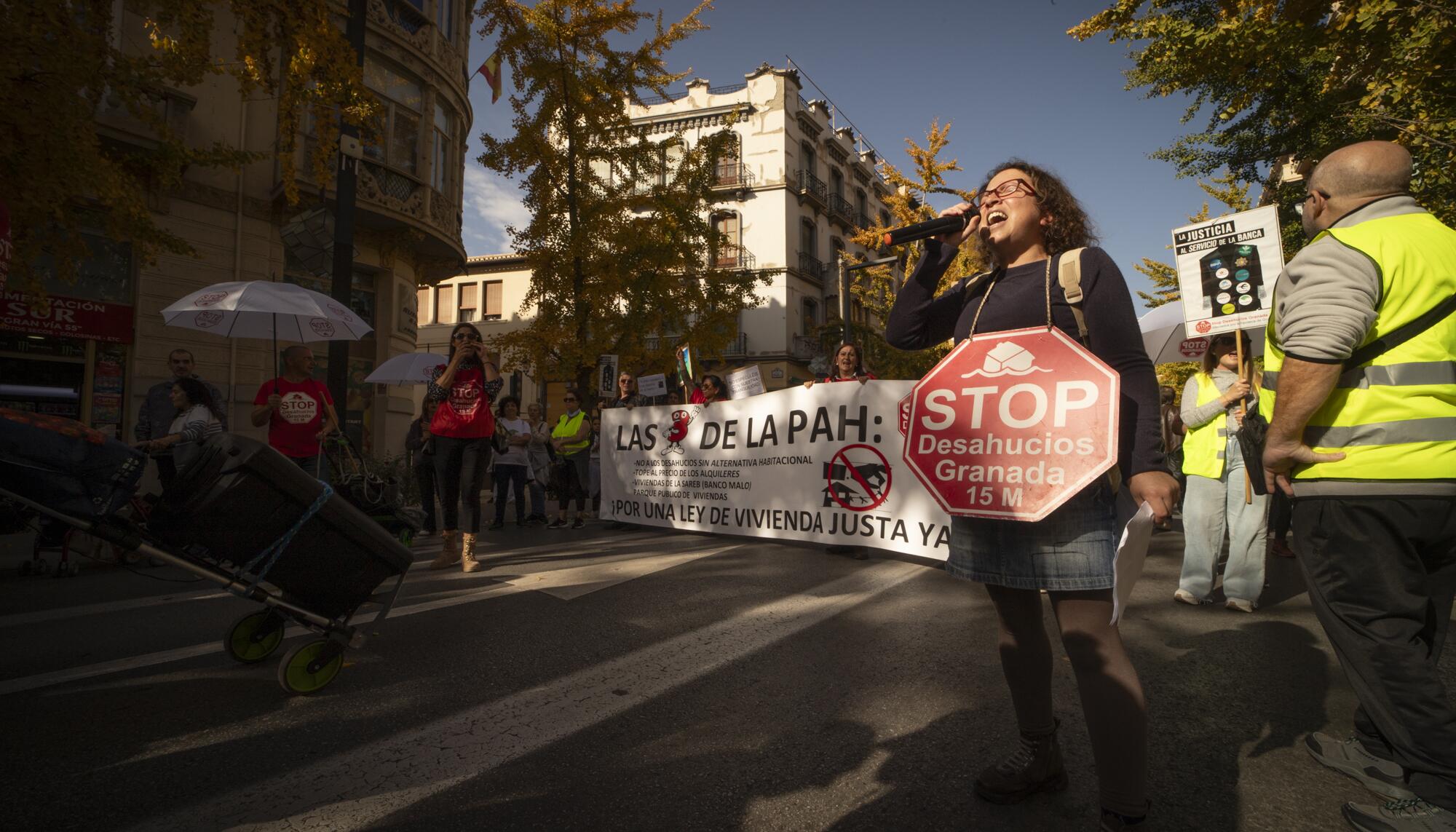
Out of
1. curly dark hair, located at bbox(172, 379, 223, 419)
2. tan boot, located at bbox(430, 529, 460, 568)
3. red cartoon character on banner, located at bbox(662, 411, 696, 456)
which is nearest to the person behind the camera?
tan boot, located at bbox(430, 529, 460, 568)

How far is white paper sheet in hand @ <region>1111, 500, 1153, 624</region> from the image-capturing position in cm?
174

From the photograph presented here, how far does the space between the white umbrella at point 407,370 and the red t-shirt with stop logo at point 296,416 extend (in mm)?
6001

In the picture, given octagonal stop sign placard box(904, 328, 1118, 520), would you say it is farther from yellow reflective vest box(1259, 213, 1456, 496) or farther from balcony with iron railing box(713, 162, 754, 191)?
balcony with iron railing box(713, 162, 754, 191)

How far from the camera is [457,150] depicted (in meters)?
17.4

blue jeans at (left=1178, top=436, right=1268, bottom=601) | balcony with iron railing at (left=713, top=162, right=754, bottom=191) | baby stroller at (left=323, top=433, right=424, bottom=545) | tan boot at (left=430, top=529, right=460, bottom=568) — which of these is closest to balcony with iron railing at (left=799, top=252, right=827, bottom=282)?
balcony with iron railing at (left=713, top=162, right=754, bottom=191)

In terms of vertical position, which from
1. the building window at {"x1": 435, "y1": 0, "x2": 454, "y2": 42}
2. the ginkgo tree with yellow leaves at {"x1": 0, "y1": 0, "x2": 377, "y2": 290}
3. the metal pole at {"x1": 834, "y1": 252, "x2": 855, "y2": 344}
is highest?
the building window at {"x1": 435, "y1": 0, "x2": 454, "y2": 42}

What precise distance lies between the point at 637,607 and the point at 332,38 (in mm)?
5683

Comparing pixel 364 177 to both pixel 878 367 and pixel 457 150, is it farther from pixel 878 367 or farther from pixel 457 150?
pixel 878 367

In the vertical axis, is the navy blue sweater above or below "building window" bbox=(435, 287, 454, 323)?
below

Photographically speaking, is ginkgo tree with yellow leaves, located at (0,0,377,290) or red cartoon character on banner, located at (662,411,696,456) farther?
red cartoon character on banner, located at (662,411,696,456)

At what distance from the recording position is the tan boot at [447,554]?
18.7 feet

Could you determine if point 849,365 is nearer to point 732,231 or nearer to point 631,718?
point 631,718

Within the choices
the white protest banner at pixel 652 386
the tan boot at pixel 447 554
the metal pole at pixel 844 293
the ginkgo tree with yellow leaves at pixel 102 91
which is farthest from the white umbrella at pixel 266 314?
the metal pole at pixel 844 293

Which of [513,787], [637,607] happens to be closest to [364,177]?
[637,607]
